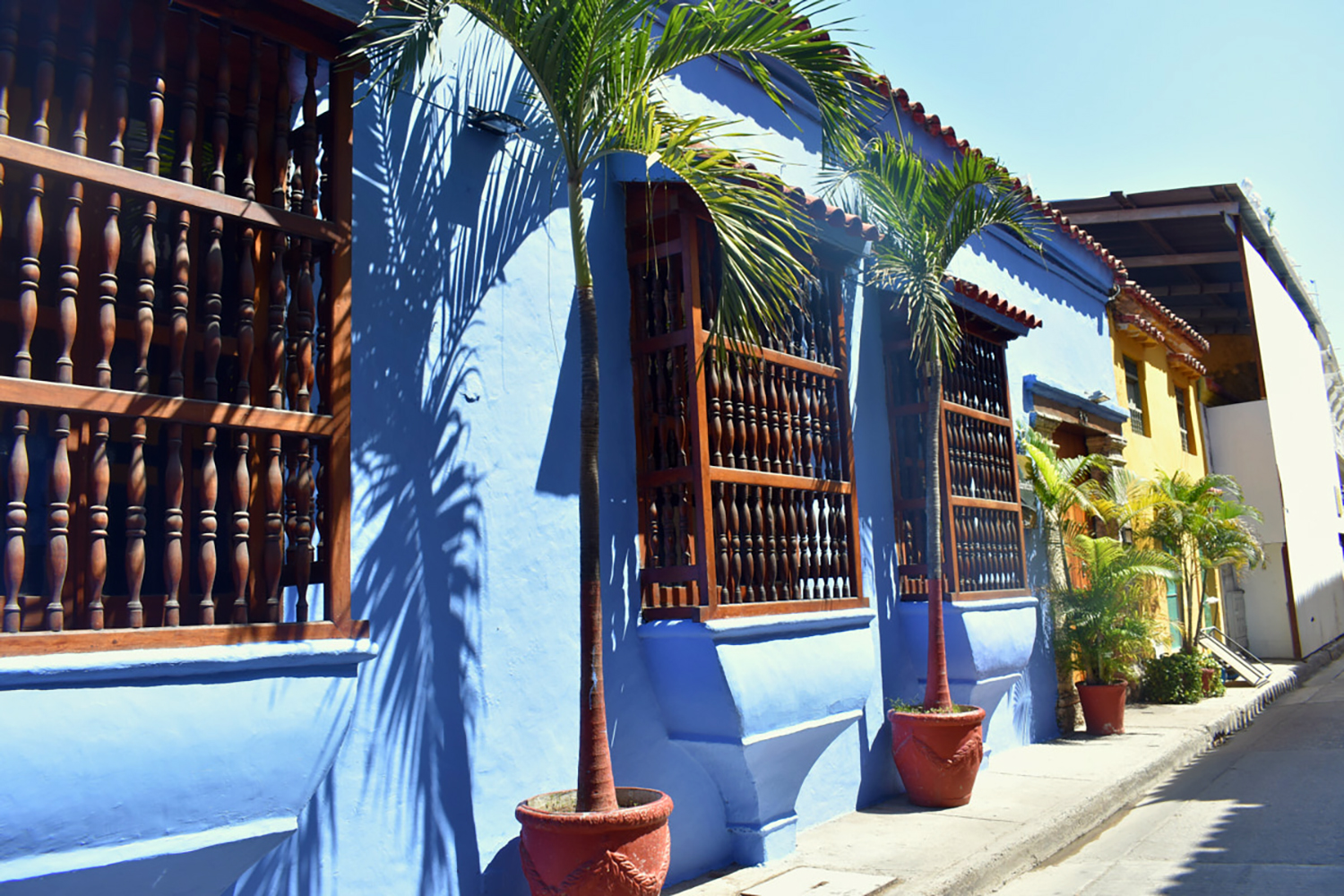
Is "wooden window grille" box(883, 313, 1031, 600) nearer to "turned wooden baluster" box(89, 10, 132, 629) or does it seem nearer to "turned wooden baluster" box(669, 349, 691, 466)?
"turned wooden baluster" box(669, 349, 691, 466)

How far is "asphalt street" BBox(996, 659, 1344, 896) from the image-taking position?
5.12m

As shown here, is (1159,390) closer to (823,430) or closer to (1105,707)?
(1105,707)

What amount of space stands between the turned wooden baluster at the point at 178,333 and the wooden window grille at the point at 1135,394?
13068 millimetres

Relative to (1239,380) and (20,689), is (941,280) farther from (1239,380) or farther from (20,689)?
(1239,380)

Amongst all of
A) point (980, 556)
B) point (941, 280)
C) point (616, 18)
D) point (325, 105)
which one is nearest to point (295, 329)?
point (325, 105)

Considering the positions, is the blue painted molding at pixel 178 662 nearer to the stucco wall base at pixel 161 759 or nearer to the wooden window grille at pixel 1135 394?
the stucco wall base at pixel 161 759

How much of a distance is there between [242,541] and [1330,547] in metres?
24.5

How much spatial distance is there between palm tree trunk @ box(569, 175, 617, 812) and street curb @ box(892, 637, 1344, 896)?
5.30 ft

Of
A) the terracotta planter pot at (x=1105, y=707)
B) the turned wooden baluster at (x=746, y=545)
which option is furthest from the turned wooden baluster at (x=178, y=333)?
the terracotta planter pot at (x=1105, y=707)

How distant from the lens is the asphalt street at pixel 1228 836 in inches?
201

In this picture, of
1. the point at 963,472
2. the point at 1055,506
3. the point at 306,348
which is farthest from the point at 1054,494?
the point at 306,348

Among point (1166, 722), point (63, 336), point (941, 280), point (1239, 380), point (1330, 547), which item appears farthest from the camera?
point (1330, 547)

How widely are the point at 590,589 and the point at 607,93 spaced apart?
2.01m

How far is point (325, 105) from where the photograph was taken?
412cm
